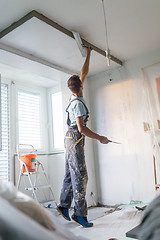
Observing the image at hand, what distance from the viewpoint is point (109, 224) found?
96.5 inches

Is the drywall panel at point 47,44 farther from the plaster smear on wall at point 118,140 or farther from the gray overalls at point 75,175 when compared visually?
the gray overalls at point 75,175

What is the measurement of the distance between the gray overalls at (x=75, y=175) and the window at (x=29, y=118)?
175 centimetres

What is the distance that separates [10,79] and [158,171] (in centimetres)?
275

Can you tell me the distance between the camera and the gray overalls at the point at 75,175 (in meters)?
2.33

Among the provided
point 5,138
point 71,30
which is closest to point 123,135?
point 71,30

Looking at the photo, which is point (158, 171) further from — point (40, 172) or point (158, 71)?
point (40, 172)

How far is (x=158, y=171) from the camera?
306 centimetres

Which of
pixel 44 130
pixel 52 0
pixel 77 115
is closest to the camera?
pixel 52 0

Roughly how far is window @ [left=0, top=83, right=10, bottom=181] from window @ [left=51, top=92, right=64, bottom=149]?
0.90 m

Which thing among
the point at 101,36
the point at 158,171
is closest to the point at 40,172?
the point at 158,171

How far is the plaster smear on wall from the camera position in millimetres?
3371

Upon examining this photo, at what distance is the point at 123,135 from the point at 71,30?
5.47 feet

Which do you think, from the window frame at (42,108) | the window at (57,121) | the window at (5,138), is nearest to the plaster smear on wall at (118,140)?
the window at (57,121)

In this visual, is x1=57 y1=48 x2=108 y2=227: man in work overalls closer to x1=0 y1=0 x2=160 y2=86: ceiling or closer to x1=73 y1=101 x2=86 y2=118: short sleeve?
x1=73 y1=101 x2=86 y2=118: short sleeve
